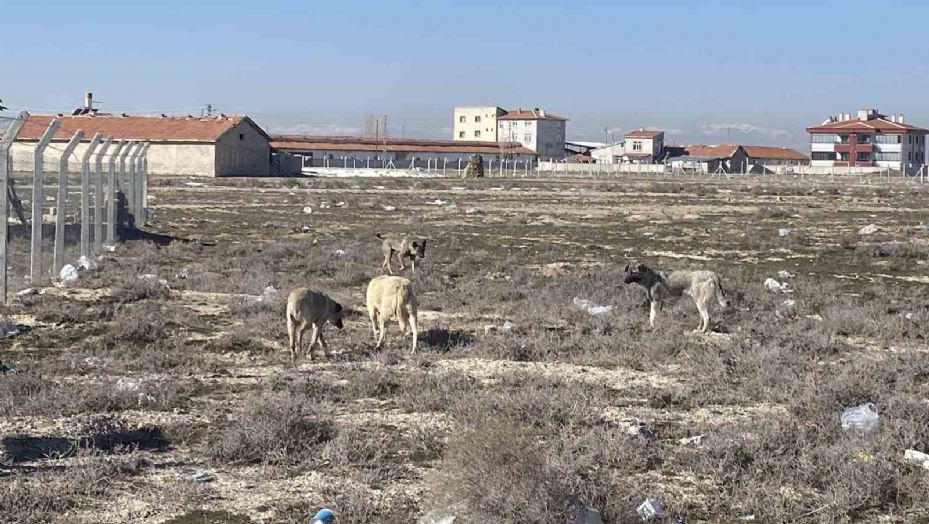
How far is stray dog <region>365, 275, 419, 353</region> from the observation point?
13.2 metres

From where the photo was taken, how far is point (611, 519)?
7156 mm

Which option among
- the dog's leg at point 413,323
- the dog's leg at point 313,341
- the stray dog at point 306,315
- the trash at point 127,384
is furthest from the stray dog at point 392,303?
the trash at point 127,384

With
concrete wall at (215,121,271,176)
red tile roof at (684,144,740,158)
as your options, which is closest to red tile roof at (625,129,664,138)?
red tile roof at (684,144,740,158)

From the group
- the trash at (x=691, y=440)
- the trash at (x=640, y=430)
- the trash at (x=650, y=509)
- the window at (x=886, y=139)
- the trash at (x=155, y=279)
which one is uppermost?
the window at (x=886, y=139)

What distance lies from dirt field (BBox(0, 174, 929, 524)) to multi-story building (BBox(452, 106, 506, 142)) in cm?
16326

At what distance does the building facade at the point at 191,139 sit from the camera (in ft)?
286

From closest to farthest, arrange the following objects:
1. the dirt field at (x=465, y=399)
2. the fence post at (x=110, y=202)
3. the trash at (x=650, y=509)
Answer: the trash at (x=650, y=509)
the dirt field at (x=465, y=399)
the fence post at (x=110, y=202)

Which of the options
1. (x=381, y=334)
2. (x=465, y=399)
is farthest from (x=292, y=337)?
(x=465, y=399)

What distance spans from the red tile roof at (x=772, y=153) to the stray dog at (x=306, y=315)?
5962 inches

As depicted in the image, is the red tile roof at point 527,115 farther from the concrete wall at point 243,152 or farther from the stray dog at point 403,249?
the stray dog at point 403,249

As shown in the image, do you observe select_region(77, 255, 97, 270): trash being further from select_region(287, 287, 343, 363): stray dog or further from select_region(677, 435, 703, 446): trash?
select_region(677, 435, 703, 446): trash

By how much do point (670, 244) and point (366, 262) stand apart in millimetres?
9752

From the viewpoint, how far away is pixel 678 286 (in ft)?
53.1

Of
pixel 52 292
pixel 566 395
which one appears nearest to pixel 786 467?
pixel 566 395
